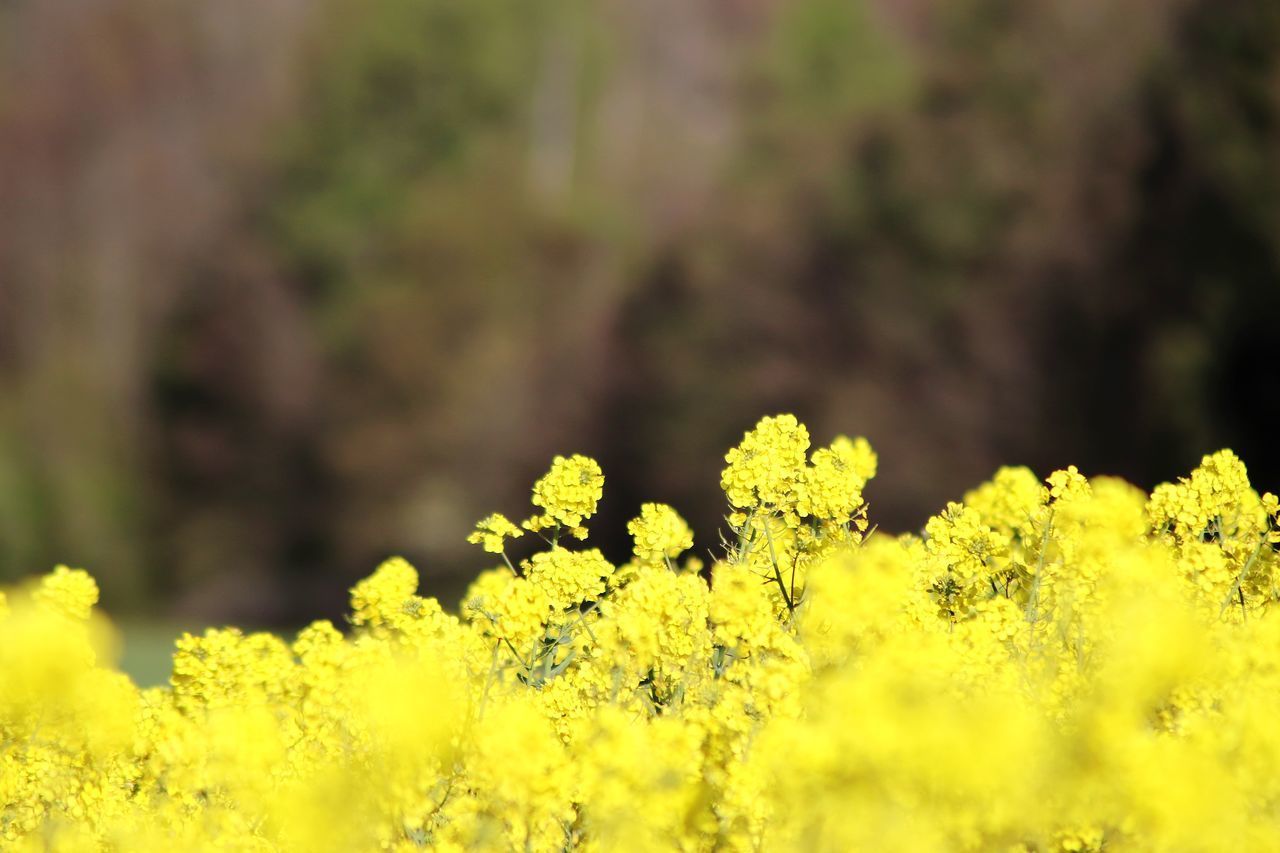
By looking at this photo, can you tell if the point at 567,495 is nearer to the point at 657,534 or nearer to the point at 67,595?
the point at 657,534

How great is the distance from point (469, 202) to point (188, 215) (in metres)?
6.34

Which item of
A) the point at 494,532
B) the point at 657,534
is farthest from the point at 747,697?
the point at 494,532

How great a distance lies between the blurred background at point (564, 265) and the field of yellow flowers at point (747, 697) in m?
11.9

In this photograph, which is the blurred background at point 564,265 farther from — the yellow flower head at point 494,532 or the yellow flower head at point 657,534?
the yellow flower head at point 494,532

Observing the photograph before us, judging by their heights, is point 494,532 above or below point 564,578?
above

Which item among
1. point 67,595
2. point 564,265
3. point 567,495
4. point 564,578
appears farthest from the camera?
point 564,265

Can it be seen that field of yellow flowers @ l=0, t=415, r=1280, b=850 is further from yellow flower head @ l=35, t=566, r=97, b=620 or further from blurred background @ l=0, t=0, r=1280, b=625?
blurred background @ l=0, t=0, r=1280, b=625

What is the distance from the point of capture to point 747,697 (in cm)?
339

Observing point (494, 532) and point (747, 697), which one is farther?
point (494, 532)

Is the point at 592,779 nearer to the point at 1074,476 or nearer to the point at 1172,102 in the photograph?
the point at 1074,476

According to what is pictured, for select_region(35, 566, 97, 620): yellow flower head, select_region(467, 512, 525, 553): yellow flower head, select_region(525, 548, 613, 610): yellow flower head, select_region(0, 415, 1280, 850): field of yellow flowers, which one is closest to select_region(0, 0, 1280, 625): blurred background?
select_region(35, 566, 97, 620): yellow flower head

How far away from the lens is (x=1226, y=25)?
21.6 m

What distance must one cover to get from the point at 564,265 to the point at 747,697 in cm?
3491

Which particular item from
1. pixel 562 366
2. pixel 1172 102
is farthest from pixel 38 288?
pixel 1172 102
